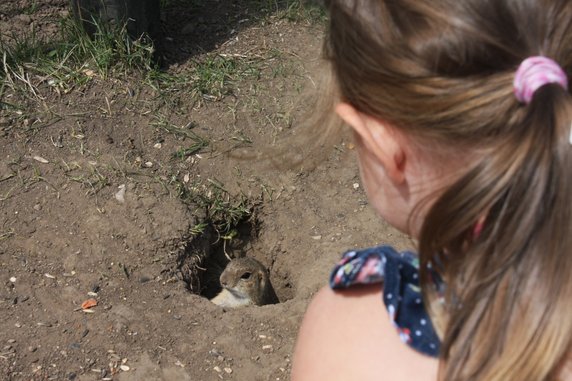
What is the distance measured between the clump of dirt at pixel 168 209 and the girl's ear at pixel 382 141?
2066mm

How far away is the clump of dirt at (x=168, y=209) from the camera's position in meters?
3.55

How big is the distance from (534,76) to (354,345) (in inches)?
22.9

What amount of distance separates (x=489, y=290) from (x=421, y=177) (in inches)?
9.8

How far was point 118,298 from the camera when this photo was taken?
12.4ft

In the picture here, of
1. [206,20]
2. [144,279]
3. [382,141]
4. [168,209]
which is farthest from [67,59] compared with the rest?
[382,141]

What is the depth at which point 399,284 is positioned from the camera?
1539 millimetres

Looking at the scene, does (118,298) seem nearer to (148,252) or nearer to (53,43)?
(148,252)

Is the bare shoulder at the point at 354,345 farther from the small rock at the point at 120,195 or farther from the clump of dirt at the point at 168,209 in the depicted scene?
the small rock at the point at 120,195

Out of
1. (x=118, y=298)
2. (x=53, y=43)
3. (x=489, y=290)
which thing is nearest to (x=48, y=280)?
(x=118, y=298)

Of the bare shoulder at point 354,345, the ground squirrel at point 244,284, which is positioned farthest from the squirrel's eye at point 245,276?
the bare shoulder at point 354,345

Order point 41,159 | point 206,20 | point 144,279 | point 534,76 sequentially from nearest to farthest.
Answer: point 534,76 < point 144,279 < point 41,159 < point 206,20

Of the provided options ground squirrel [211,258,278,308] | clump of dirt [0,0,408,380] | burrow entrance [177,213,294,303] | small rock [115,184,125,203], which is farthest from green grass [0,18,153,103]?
ground squirrel [211,258,278,308]

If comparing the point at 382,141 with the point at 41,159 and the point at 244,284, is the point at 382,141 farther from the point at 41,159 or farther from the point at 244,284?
the point at 41,159

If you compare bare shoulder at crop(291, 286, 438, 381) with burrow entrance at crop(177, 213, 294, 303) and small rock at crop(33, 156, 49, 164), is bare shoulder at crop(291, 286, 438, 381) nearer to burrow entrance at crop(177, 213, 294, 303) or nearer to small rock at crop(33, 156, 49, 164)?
burrow entrance at crop(177, 213, 294, 303)
